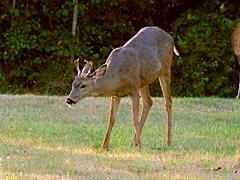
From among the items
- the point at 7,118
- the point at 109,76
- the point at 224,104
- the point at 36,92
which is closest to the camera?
the point at 109,76

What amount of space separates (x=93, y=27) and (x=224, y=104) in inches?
263

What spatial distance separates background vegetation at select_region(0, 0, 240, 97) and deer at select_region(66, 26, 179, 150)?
379 inches

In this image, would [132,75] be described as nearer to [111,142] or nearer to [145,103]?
[111,142]

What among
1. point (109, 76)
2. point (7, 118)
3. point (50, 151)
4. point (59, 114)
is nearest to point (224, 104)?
point (59, 114)

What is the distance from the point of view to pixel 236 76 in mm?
22609

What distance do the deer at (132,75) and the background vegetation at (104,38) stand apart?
9631 mm

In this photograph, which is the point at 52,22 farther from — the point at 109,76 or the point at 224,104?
the point at 109,76

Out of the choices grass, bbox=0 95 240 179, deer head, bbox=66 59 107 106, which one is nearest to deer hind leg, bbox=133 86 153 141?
grass, bbox=0 95 240 179

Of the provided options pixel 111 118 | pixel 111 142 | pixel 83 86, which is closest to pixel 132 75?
pixel 111 118

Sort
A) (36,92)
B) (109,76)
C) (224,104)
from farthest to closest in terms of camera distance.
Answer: (36,92) → (224,104) → (109,76)

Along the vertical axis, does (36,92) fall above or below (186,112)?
below

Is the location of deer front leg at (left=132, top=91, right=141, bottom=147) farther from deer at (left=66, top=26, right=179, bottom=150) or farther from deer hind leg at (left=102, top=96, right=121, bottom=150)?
deer hind leg at (left=102, top=96, right=121, bottom=150)

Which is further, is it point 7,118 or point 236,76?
point 236,76

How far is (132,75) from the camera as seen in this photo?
11812 millimetres
